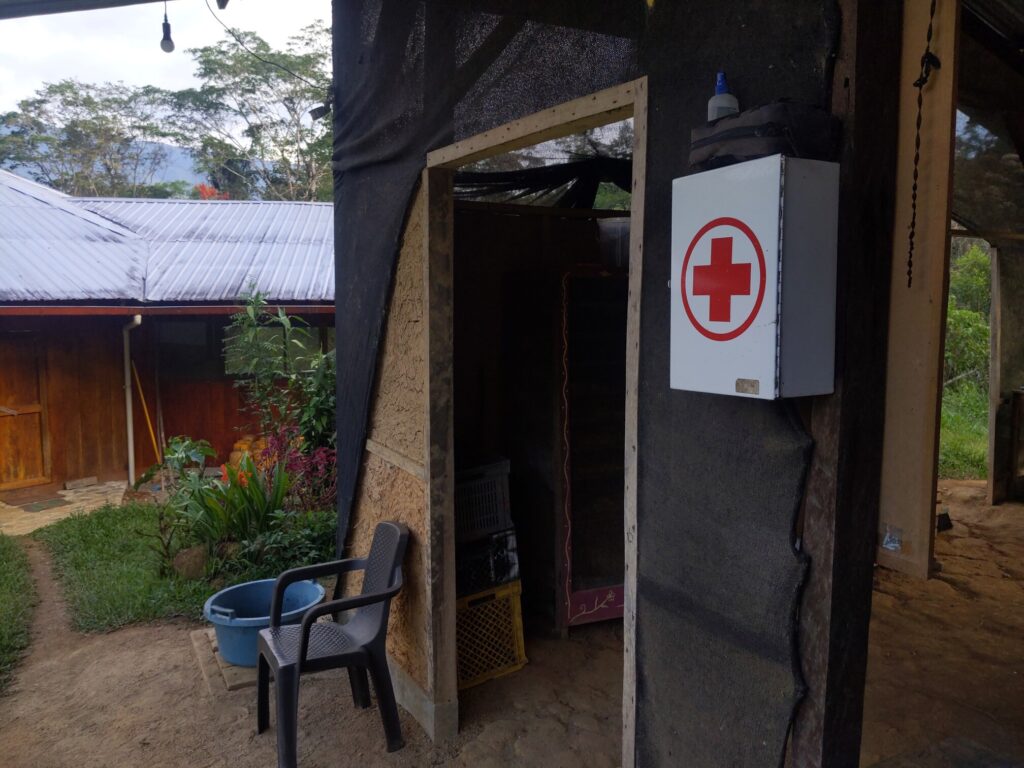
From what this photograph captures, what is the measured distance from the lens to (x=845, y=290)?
58.0 inches

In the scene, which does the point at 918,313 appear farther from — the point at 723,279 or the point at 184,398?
the point at 184,398

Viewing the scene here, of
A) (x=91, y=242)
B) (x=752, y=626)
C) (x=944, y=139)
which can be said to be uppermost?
(x=91, y=242)

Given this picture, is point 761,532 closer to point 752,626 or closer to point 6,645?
point 752,626

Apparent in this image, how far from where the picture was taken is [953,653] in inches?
157

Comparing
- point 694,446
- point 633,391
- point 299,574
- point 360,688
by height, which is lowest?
point 360,688

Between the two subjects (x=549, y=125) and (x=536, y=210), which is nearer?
(x=549, y=125)

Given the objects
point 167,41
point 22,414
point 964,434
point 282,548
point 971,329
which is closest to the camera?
point 167,41

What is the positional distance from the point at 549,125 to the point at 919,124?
1.11 meters

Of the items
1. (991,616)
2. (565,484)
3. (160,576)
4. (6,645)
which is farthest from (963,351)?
(6,645)

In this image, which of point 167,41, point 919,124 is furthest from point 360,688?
point 167,41

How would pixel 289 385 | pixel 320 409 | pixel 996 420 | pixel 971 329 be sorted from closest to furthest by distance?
pixel 320 409, pixel 289 385, pixel 996 420, pixel 971 329

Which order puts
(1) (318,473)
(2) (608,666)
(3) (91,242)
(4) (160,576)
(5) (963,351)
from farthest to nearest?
(5) (963,351), (3) (91,242), (1) (318,473), (4) (160,576), (2) (608,666)

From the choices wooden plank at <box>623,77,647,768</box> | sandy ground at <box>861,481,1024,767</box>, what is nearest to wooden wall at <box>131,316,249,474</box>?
sandy ground at <box>861,481,1024,767</box>

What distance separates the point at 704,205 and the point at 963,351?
457 inches
